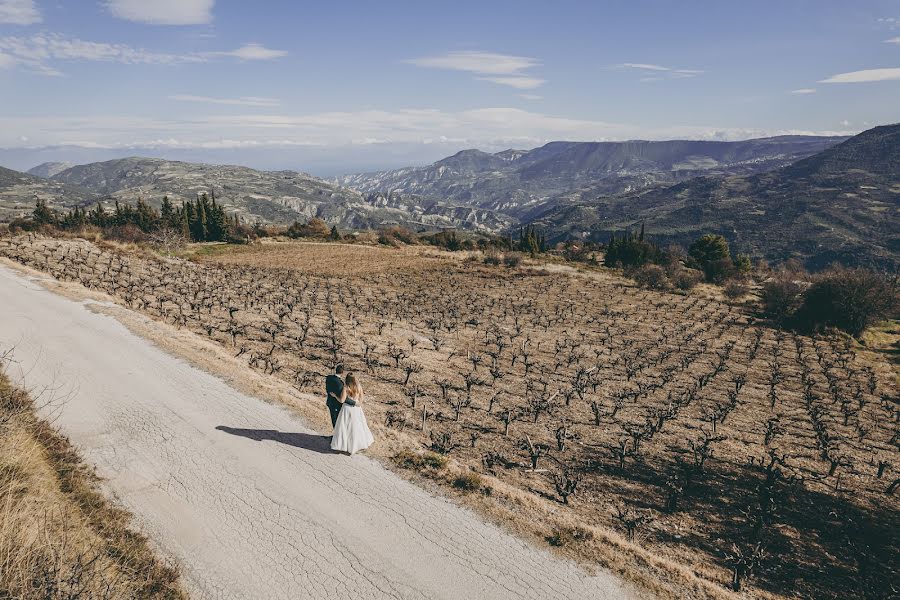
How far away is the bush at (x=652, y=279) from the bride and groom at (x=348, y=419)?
51.7 meters

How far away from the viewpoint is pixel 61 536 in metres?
7.44

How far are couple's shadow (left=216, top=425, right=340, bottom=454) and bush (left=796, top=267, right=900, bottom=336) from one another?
45.1 m

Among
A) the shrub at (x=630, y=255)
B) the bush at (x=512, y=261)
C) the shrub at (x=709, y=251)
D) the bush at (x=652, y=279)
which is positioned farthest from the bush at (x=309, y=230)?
the shrub at (x=709, y=251)

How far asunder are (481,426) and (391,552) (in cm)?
826

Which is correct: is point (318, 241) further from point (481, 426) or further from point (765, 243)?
point (765, 243)

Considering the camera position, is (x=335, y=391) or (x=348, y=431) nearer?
(x=348, y=431)

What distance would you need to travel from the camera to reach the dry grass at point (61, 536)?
246 inches

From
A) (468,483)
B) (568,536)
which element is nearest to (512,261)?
(468,483)

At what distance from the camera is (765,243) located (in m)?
192

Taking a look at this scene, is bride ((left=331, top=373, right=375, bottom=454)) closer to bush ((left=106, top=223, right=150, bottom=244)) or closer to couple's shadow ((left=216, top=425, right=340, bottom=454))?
couple's shadow ((left=216, top=425, right=340, bottom=454))

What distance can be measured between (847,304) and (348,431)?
4687 centimetres

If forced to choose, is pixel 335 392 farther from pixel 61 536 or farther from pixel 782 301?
pixel 782 301

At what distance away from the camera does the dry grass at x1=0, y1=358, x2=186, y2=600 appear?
6.24m

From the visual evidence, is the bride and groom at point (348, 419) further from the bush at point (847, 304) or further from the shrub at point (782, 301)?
the shrub at point (782, 301)
